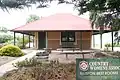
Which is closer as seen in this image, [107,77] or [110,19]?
[107,77]

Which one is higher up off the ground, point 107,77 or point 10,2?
point 10,2

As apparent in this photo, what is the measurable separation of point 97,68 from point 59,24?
2661 centimetres

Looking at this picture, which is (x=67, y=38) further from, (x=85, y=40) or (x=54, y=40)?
(x=85, y=40)

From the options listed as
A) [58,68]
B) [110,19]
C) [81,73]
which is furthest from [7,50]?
[81,73]

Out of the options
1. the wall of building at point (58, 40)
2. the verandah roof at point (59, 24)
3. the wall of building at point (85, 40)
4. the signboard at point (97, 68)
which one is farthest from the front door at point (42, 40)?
the signboard at point (97, 68)

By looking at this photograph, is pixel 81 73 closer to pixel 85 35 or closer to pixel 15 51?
pixel 15 51

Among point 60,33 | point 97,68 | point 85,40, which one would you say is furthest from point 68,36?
point 97,68

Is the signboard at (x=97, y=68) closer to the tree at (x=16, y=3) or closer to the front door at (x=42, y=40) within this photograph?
the tree at (x=16, y=3)

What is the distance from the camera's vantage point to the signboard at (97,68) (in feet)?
18.5

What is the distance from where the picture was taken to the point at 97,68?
5621 millimetres

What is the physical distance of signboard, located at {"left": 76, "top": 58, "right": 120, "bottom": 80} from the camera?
5625mm

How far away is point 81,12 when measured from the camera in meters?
12.5

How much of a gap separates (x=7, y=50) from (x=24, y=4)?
1314 centimetres

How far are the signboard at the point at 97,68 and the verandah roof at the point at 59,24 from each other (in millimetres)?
23473
